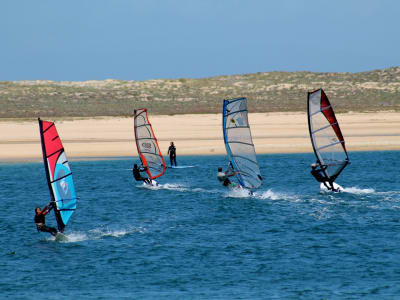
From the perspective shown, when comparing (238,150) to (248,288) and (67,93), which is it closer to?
(248,288)

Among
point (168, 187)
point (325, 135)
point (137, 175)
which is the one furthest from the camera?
point (168, 187)

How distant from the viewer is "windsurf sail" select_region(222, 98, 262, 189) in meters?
28.0

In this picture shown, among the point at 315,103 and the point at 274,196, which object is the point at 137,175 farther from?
the point at 315,103

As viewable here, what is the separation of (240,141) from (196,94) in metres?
74.8

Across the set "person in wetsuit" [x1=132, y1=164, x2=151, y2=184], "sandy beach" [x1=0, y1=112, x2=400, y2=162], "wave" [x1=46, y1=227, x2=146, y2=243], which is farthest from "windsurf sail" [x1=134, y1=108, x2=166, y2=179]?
"sandy beach" [x1=0, y1=112, x2=400, y2=162]

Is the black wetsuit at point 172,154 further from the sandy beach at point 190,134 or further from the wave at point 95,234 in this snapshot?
the wave at point 95,234

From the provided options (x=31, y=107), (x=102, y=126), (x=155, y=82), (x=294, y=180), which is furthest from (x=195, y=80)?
(x=294, y=180)

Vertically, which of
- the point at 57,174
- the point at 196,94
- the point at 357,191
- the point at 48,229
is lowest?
the point at 357,191

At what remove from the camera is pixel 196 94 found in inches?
4048

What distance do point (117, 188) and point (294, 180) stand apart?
331 inches

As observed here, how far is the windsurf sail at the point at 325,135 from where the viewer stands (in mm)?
28531

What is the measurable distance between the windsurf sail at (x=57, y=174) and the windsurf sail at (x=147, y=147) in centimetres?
1292

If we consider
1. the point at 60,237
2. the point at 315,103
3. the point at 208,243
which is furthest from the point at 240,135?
the point at 60,237

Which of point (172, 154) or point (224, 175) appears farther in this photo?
point (172, 154)
